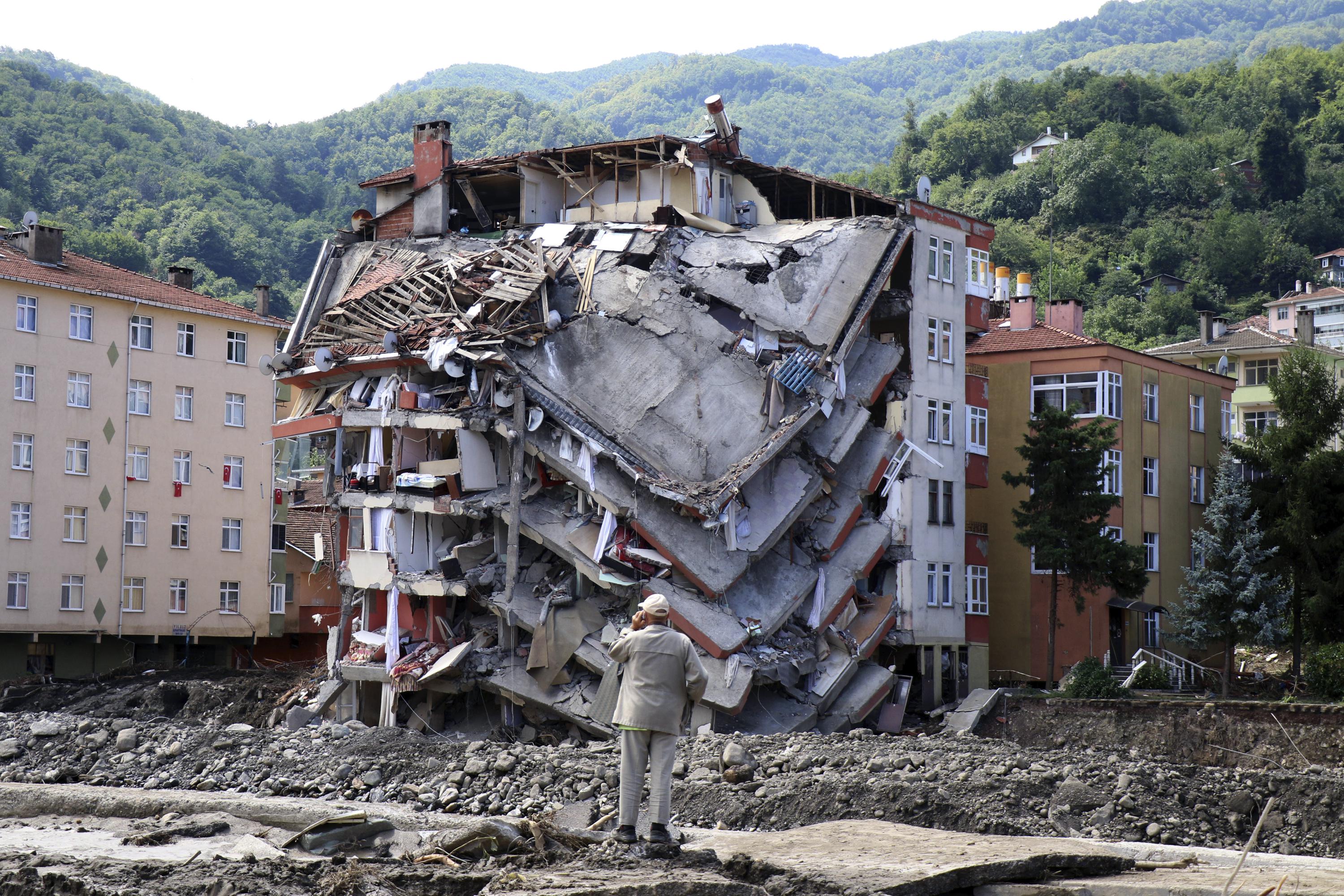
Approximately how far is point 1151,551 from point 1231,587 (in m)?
5.10

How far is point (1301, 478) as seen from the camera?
1821 inches

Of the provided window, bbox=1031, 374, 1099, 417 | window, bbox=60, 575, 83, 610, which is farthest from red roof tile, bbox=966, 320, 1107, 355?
window, bbox=60, 575, 83, 610

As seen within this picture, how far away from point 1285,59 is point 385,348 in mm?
122541

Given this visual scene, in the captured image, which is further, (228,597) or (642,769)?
(228,597)

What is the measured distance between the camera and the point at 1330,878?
491 inches

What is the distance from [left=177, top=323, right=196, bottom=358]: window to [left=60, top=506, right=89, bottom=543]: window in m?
7.07

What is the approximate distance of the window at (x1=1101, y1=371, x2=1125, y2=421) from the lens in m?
49.1

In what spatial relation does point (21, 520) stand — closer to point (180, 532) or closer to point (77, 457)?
point (77, 457)

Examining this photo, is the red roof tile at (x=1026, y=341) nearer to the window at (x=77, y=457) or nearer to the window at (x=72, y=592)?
the window at (x=77, y=457)

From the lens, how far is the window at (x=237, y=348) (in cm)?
5819

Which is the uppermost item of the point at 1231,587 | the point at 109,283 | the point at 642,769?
the point at 109,283

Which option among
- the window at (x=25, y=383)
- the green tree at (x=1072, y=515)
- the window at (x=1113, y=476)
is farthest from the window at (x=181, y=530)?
the window at (x=1113, y=476)

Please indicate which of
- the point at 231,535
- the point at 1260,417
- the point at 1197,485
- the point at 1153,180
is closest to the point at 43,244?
the point at 231,535

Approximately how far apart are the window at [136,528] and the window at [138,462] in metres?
1.18
